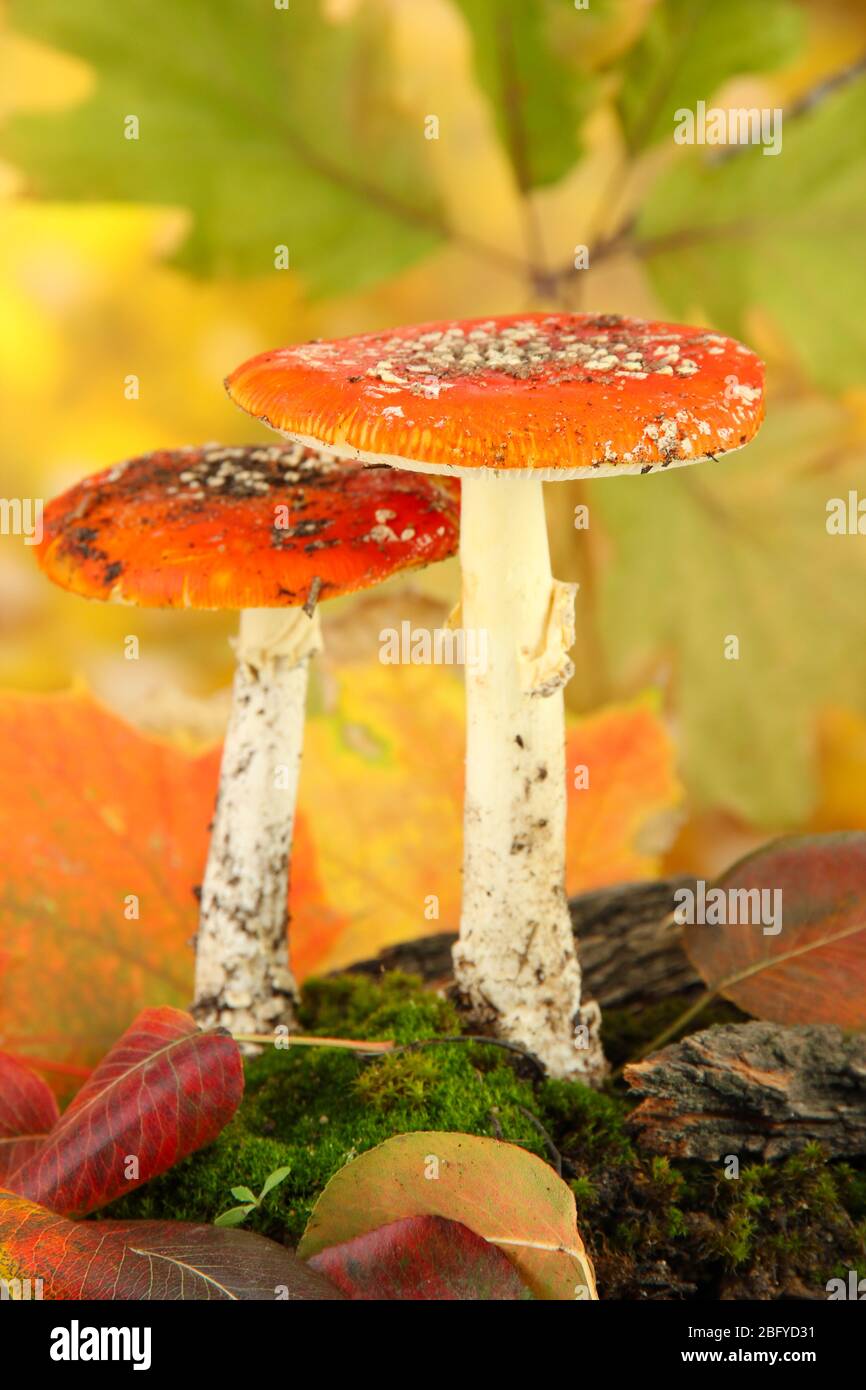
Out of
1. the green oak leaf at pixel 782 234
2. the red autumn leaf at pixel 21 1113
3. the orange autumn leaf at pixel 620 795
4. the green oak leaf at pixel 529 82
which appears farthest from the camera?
the orange autumn leaf at pixel 620 795

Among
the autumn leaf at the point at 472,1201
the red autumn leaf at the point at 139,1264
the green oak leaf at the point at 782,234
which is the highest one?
the green oak leaf at the point at 782,234

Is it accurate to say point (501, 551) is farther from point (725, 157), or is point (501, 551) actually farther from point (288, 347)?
point (725, 157)

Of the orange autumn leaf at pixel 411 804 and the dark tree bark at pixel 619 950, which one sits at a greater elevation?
the orange autumn leaf at pixel 411 804

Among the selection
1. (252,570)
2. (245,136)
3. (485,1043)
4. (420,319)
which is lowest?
(485,1043)

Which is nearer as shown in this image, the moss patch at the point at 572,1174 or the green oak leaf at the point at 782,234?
the moss patch at the point at 572,1174

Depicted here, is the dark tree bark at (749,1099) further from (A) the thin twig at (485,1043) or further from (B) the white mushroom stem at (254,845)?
(B) the white mushroom stem at (254,845)

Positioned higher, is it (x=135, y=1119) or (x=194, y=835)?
(x=194, y=835)

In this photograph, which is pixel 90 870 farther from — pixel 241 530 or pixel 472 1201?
pixel 472 1201

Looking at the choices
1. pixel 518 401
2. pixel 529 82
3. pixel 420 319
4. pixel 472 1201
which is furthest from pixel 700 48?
pixel 472 1201

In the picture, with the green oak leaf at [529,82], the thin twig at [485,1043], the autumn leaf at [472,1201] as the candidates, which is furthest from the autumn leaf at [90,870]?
the green oak leaf at [529,82]
